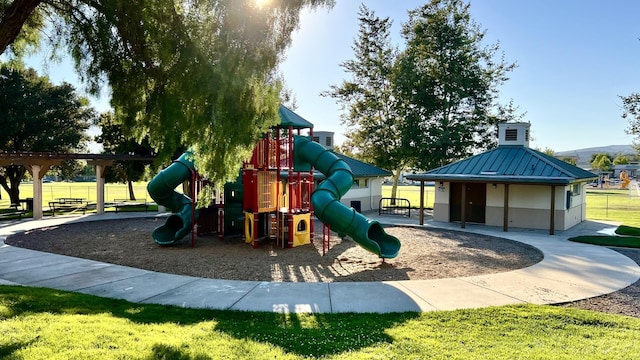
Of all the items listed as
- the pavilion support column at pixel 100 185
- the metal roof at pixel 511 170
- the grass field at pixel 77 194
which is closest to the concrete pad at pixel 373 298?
the metal roof at pixel 511 170

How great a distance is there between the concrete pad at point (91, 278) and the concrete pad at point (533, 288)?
7714 mm

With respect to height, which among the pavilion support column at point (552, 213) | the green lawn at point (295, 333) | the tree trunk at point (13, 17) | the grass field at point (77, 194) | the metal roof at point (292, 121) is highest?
the tree trunk at point (13, 17)

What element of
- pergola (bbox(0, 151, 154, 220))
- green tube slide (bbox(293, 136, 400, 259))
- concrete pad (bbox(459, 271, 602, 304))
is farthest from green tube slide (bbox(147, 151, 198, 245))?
concrete pad (bbox(459, 271, 602, 304))

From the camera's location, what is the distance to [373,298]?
7.52m

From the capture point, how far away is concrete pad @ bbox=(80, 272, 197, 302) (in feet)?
25.1

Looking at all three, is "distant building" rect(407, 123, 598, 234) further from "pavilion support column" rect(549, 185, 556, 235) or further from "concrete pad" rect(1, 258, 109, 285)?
"concrete pad" rect(1, 258, 109, 285)

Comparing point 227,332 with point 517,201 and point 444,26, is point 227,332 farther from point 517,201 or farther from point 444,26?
point 444,26

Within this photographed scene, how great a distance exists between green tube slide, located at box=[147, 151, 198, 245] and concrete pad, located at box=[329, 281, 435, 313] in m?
7.21

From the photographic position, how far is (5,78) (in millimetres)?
25156

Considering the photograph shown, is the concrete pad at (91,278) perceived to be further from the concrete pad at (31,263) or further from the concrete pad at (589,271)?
the concrete pad at (589,271)

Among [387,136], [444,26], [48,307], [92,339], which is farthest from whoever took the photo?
[387,136]

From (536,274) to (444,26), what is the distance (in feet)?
69.6

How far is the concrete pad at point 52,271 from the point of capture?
347 inches

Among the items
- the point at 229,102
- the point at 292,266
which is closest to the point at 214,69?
the point at 229,102
